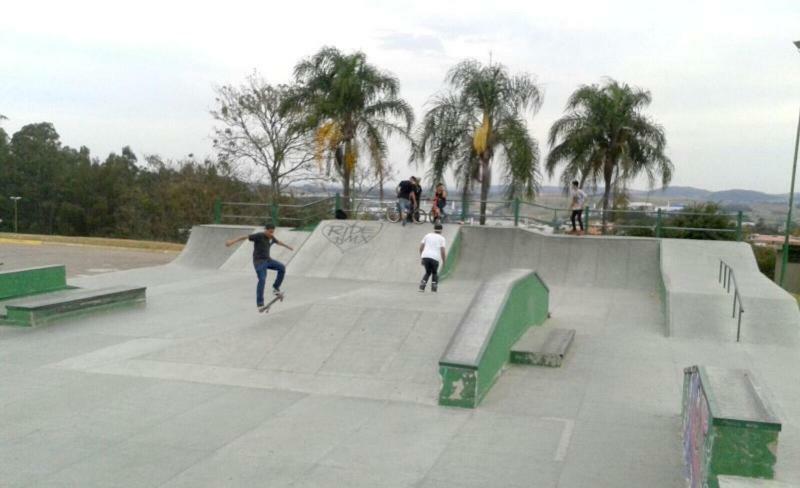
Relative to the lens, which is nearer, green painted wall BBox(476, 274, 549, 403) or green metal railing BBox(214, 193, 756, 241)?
green painted wall BBox(476, 274, 549, 403)

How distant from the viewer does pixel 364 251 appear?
1912 centimetres

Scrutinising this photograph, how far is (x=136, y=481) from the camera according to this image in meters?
5.66

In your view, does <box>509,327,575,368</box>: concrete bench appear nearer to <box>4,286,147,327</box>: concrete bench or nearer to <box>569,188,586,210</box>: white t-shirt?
<box>4,286,147,327</box>: concrete bench

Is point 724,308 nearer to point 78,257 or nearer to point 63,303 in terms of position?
point 63,303

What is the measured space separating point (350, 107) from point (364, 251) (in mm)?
7180

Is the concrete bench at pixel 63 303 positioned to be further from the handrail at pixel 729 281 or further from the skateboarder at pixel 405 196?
the handrail at pixel 729 281

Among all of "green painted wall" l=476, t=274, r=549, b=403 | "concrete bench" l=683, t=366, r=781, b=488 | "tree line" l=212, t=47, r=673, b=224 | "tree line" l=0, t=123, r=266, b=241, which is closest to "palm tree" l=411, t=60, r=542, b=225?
"tree line" l=212, t=47, r=673, b=224

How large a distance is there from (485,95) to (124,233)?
34609 mm

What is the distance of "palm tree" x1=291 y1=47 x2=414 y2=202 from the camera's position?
24391mm

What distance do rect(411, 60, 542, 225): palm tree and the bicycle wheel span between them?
2.95 m

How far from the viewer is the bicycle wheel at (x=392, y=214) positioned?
2092 centimetres

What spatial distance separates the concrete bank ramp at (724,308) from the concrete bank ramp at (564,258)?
1.37 meters

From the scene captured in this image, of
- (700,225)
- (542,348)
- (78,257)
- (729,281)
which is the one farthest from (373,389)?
(700,225)

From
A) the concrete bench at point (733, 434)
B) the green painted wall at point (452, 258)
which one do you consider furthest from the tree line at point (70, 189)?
the concrete bench at point (733, 434)
